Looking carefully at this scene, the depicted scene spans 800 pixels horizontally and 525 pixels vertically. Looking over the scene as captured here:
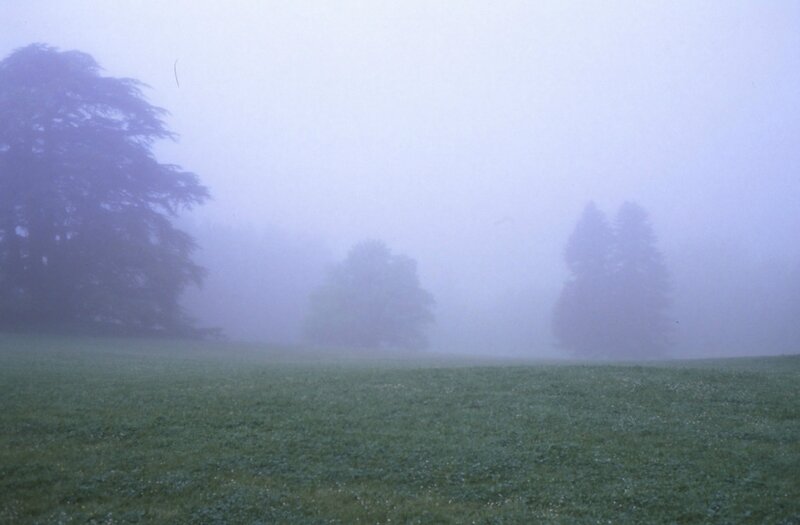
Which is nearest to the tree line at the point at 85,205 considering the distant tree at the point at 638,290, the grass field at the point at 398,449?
the grass field at the point at 398,449

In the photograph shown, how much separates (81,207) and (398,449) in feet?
106

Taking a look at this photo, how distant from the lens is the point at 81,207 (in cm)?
3594

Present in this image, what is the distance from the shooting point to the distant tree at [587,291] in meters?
50.5

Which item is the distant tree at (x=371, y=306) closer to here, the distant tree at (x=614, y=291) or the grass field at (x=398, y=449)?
the distant tree at (x=614, y=291)

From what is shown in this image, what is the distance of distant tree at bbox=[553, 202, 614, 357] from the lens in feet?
166

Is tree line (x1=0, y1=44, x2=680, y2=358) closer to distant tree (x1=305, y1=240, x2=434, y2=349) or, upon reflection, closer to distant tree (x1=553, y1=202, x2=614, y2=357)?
distant tree (x1=305, y1=240, x2=434, y2=349)

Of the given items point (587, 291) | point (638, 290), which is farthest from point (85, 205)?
point (638, 290)

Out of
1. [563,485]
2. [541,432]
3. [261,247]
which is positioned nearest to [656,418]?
[541,432]

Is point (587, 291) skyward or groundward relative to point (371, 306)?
skyward

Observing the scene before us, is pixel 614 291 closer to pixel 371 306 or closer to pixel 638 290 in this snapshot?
pixel 638 290

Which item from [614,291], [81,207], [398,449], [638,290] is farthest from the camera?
[614,291]

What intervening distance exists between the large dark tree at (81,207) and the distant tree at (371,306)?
74.9ft

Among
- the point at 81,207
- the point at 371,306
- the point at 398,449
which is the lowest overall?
the point at 398,449

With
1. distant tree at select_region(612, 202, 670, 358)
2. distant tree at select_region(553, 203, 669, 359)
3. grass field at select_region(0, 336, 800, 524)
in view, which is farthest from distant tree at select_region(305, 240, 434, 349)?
grass field at select_region(0, 336, 800, 524)
